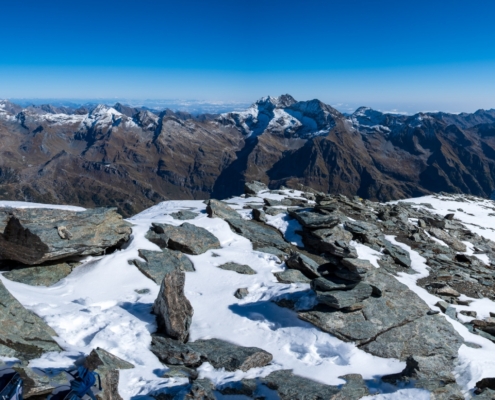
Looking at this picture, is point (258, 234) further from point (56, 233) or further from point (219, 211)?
point (56, 233)

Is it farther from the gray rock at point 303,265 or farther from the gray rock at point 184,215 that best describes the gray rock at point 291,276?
the gray rock at point 184,215

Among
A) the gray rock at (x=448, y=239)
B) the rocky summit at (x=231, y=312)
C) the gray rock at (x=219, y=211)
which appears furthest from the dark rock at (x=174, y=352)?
the gray rock at (x=448, y=239)

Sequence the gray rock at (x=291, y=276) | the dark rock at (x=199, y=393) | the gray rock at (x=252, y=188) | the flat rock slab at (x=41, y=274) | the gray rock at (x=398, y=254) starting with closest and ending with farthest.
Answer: the dark rock at (x=199, y=393), the flat rock slab at (x=41, y=274), the gray rock at (x=291, y=276), the gray rock at (x=398, y=254), the gray rock at (x=252, y=188)

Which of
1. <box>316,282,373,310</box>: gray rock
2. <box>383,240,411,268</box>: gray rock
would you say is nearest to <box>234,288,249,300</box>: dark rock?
<box>316,282,373,310</box>: gray rock

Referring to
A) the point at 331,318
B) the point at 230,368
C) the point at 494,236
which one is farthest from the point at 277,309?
the point at 494,236

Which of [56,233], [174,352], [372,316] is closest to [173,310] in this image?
[174,352]

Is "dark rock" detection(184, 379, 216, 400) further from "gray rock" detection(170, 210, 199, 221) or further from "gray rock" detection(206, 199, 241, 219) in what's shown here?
"gray rock" detection(206, 199, 241, 219)
